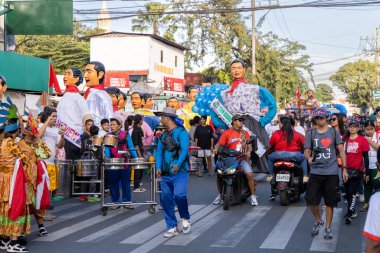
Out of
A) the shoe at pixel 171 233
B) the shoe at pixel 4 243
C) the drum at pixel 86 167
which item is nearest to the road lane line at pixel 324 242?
the shoe at pixel 171 233

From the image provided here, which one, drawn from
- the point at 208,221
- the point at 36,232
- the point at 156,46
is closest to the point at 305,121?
the point at 208,221

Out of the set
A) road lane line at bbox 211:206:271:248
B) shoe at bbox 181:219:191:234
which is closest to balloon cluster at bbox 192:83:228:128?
road lane line at bbox 211:206:271:248

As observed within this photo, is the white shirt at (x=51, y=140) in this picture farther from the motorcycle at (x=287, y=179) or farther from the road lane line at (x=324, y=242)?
the road lane line at (x=324, y=242)

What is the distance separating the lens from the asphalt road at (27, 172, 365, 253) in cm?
803

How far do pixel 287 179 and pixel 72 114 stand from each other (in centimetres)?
455

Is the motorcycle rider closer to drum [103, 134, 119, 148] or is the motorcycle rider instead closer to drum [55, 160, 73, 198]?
drum [103, 134, 119, 148]

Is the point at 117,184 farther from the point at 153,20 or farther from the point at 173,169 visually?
the point at 153,20

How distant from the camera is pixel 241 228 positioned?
9406 mm

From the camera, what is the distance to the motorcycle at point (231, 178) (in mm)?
11320

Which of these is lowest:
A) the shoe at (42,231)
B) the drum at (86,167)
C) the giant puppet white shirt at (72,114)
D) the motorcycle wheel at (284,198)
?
the shoe at (42,231)

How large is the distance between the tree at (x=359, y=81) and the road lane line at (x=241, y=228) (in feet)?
184

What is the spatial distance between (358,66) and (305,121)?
195ft

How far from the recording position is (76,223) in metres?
10.1

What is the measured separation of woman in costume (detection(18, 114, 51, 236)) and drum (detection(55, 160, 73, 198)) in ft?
11.2
